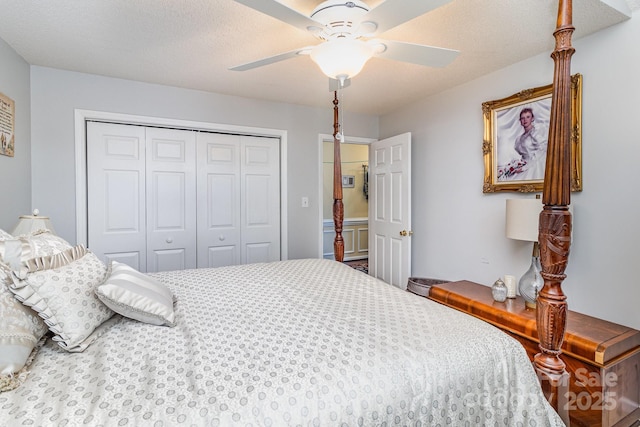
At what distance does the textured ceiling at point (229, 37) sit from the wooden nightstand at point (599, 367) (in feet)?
5.87

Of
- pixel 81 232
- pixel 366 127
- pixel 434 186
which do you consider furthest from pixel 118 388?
pixel 366 127

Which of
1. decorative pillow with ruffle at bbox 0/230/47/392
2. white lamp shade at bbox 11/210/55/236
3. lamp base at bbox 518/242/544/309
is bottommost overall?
lamp base at bbox 518/242/544/309

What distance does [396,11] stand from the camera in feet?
4.39

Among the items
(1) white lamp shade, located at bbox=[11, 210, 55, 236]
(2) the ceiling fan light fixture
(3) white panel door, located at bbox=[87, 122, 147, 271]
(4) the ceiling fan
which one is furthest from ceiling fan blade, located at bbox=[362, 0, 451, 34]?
(3) white panel door, located at bbox=[87, 122, 147, 271]

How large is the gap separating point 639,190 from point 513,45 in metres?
1.21

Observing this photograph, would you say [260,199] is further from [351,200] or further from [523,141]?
[351,200]

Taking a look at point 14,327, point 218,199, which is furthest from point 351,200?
point 14,327

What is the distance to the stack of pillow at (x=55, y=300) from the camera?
3.02 ft

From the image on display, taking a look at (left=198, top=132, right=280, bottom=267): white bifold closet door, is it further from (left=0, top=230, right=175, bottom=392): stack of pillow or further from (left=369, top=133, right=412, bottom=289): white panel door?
(left=0, top=230, right=175, bottom=392): stack of pillow

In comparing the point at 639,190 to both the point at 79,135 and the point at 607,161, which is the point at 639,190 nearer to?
the point at 607,161

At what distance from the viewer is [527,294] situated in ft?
6.71

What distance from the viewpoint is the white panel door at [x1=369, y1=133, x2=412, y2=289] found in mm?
3393

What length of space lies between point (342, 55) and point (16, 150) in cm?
247

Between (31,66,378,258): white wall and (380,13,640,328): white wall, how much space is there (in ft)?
3.87
